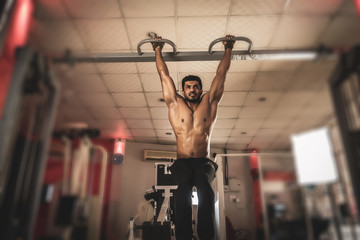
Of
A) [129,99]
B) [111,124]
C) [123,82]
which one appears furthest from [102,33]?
[111,124]

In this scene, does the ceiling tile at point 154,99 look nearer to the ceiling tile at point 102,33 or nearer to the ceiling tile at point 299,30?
the ceiling tile at point 102,33

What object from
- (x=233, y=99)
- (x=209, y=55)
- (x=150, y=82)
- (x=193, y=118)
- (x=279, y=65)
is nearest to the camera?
(x=279, y=65)

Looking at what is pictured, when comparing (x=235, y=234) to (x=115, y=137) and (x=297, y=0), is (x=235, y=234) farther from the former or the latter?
(x=297, y=0)

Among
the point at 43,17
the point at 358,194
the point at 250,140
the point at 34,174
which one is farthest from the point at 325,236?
the point at 43,17

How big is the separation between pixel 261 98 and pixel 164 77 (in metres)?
0.64

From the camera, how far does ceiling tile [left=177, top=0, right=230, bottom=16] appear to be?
5.79ft

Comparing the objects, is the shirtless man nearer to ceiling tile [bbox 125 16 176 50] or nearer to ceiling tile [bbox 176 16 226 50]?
ceiling tile [bbox 125 16 176 50]

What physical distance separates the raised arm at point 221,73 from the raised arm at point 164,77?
0.27m

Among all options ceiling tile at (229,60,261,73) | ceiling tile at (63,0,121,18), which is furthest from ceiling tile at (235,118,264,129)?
ceiling tile at (63,0,121,18)

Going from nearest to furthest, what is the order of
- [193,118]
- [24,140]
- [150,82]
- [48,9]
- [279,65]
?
[24,140] < [48,9] < [279,65] < [193,118] < [150,82]

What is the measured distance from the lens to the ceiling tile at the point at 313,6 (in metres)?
0.98

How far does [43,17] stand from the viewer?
2.91ft

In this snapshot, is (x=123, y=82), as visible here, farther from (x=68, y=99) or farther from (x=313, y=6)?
(x=313, y=6)

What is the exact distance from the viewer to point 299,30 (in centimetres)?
108
